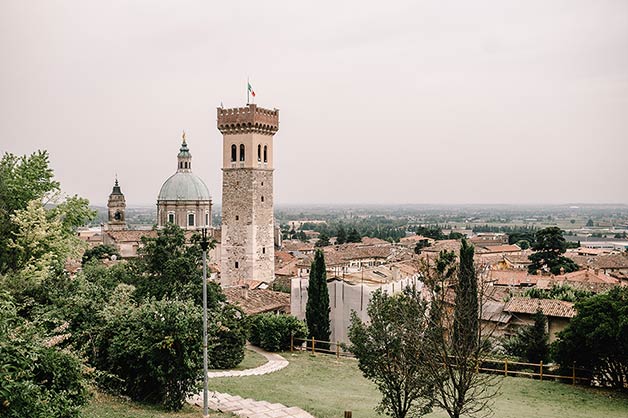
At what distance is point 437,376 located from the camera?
39.2ft

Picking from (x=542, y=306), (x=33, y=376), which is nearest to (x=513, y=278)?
(x=542, y=306)

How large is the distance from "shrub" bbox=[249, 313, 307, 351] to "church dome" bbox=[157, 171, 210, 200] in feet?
162

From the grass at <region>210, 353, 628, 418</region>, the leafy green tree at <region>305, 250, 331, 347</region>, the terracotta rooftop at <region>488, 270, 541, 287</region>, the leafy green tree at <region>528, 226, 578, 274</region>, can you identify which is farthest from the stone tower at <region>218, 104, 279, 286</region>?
the leafy green tree at <region>528, 226, 578, 274</region>

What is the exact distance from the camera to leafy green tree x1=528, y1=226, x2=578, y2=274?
5978 cm

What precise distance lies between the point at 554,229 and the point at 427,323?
50907 millimetres

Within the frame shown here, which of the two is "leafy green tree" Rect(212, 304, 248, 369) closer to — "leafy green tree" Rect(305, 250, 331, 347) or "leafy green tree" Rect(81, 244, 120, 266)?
"leafy green tree" Rect(305, 250, 331, 347)

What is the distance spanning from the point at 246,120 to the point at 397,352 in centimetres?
3316

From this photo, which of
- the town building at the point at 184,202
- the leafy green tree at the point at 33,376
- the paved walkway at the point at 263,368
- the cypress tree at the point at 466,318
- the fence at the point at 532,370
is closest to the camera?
the leafy green tree at the point at 33,376

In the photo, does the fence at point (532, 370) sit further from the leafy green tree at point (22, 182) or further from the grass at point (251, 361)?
the leafy green tree at point (22, 182)

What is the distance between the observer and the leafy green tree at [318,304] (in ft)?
93.9

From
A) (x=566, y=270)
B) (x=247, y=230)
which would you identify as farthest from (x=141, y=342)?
(x=566, y=270)

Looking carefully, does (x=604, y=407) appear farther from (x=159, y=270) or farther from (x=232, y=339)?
(x=159, y=270)

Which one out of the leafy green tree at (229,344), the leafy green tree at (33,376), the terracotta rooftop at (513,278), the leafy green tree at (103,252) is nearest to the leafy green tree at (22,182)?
the leafy green tree at (229,344)

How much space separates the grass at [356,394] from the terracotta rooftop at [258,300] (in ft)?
30.8
